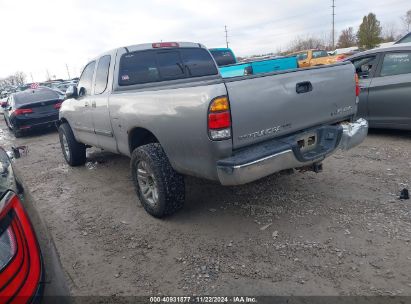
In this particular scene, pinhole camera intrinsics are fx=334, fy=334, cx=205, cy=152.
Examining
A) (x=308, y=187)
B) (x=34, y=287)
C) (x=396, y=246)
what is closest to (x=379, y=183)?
(x=308, y=187)

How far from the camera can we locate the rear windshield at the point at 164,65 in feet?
14.5

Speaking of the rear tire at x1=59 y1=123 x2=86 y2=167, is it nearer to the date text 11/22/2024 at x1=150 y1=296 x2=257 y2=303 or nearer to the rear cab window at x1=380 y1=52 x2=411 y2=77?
the date text 11/22/2024 at x1=150 y1=296 x2=257 y2=303

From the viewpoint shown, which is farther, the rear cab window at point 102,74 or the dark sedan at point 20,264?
the rear cab window at point 102,74

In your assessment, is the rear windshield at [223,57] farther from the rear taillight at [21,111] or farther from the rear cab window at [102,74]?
the rear cab window at [102,74]

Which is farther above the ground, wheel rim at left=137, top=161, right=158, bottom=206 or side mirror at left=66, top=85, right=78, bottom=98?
side mirror at left=66, top=85, right=78, bottom=98

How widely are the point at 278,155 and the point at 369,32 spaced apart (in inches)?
1926

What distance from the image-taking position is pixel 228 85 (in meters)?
2.74

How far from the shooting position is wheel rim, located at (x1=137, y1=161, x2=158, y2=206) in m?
3.71

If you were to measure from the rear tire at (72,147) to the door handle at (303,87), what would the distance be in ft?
14.5

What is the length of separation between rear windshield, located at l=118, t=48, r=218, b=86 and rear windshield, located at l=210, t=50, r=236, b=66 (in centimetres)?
696

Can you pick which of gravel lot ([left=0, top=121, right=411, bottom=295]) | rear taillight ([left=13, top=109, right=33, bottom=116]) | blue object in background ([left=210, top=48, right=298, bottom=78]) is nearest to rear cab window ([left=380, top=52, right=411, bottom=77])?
gravel lot ([left=0, top=121, right=411, bottom=295])

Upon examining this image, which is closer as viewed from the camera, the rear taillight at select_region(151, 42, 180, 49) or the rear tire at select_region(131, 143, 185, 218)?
the rear tire at select_region(131, 143, 185, 218)

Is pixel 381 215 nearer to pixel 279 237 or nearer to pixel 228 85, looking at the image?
pixel 279 237

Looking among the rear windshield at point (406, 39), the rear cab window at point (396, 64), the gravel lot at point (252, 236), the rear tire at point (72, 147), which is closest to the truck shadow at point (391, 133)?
the gravel lot at point (252, 236)
